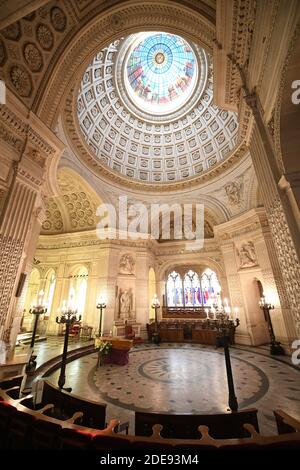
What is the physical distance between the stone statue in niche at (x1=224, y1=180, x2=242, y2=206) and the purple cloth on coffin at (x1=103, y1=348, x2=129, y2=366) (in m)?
11.8

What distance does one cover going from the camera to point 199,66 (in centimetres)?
1423

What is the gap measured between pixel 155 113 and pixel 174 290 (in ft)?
56.9

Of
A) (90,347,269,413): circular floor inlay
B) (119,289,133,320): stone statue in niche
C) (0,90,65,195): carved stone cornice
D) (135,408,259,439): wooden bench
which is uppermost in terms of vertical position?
(0,90,65,195): carved stone cornice

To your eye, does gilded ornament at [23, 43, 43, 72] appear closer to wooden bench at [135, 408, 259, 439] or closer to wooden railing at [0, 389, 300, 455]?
wooden railing at [0, 389, 300, 455]

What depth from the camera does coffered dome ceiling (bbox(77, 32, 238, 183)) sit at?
13.7m

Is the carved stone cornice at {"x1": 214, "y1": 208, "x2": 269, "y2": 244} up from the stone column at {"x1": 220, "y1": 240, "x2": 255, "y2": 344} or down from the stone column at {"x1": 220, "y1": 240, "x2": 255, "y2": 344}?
up

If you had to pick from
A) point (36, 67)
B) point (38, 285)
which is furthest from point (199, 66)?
point (38, 285)

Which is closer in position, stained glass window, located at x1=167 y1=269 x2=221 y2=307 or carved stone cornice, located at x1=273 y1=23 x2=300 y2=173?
carved stone cornice, located at x1=273 y1=23 x2=300 y2=173

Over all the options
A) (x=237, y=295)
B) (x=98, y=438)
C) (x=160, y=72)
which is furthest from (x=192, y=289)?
(x=160, y=72)

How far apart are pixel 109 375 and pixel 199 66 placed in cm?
1976

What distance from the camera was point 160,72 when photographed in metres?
16.9

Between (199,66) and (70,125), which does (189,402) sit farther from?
(199,66)

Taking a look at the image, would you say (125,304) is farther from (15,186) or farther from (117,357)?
(15,186)

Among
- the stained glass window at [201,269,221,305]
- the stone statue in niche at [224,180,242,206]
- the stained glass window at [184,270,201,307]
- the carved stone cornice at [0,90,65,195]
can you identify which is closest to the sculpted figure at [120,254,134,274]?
the stained glass window at [184,270,201,307]
